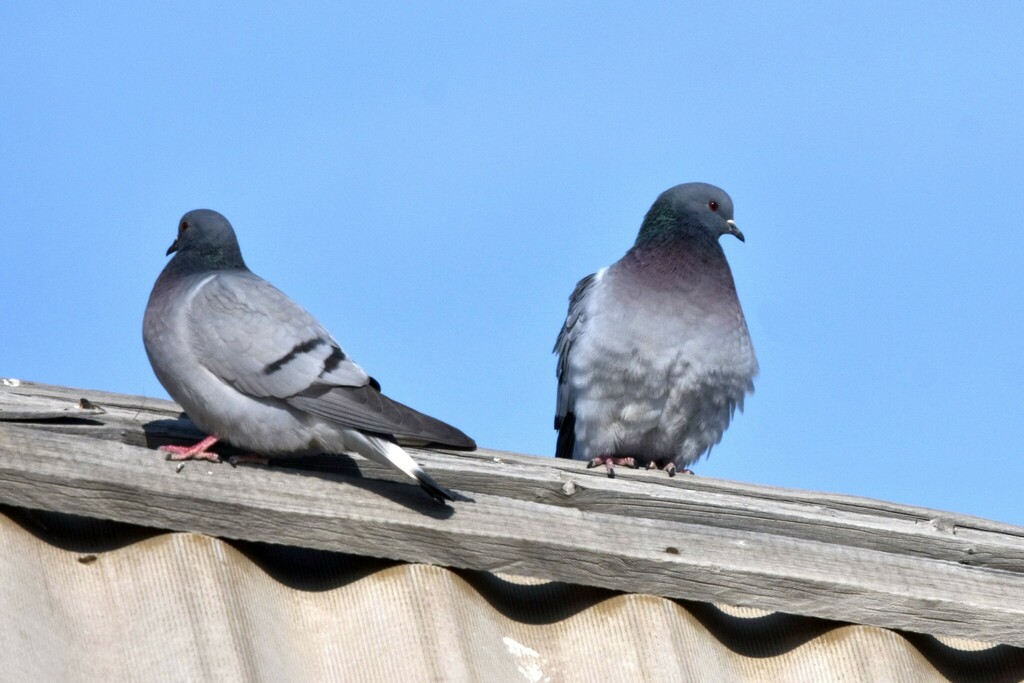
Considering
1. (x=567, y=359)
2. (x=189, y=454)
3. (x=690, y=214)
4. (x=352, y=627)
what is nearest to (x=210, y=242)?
(x=189, y=454)

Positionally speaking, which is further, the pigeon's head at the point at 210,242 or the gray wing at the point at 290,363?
the pigeon's head at the point at 210,242

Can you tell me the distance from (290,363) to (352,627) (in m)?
1.13

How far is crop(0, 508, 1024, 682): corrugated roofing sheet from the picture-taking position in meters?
2.79

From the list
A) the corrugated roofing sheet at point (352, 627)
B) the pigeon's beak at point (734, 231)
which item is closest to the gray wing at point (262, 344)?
the corrugated roofing sheet at point (352, 627)

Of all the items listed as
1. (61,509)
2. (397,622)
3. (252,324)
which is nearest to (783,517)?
(397,622)

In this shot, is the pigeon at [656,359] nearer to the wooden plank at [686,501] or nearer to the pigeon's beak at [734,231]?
the pigeon's beak at [734,231]

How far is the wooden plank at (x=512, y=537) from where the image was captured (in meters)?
3.11

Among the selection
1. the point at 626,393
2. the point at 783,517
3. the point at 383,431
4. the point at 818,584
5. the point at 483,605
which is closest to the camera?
the point at 483,605

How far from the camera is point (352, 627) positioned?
3064 millimetres

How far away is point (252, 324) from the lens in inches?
161

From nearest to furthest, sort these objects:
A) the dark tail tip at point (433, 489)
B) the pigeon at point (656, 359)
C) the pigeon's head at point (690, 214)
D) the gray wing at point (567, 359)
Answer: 1. the dark tail tip at point (433, 489)
2. the pigeon at point (656, 359)
3. the gray wing at point (567, 359)
4. the pigeon's head at point (690, 214)

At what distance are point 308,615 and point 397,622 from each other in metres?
0.22

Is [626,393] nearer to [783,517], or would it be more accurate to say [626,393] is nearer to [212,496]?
[783,517]

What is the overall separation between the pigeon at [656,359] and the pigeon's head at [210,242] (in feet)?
7.35
